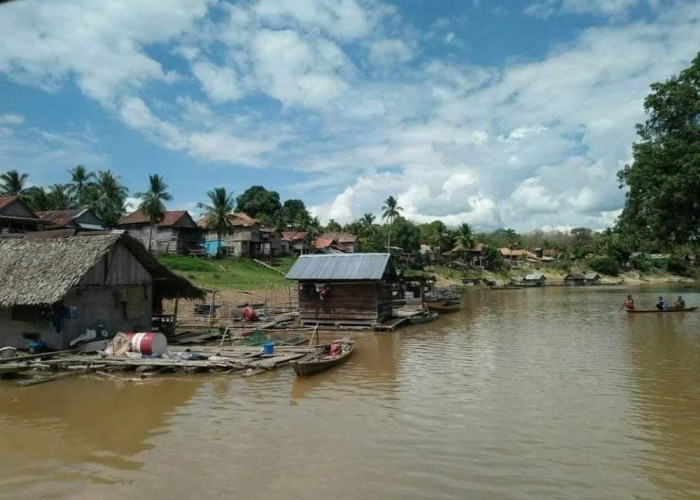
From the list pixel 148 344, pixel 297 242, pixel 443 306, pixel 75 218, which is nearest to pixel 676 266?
pixel 297 242

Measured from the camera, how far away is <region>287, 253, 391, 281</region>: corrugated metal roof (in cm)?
2625

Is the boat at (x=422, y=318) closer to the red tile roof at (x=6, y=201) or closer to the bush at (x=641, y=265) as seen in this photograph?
the red tile roof at (x=6, y=201)

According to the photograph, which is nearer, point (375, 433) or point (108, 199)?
point (375, 433)

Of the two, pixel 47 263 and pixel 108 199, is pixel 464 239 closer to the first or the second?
pixel 108 199

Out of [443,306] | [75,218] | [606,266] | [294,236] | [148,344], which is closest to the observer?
[148,344]

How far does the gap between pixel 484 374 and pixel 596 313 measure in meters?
23.2

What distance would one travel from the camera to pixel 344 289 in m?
27.0

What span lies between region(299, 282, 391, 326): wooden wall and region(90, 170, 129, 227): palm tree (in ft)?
135

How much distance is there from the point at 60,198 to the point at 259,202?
31.3 m

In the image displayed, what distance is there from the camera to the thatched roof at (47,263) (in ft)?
52.3

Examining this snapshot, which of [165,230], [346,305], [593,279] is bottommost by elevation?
[346,305]

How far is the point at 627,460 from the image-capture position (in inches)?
334

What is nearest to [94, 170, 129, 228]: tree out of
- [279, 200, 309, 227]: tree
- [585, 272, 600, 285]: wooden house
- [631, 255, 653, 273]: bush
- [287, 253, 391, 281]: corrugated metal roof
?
[279, 200, 309, 227]: tree

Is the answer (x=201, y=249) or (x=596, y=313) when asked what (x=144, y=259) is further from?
(x=201, y=249)
